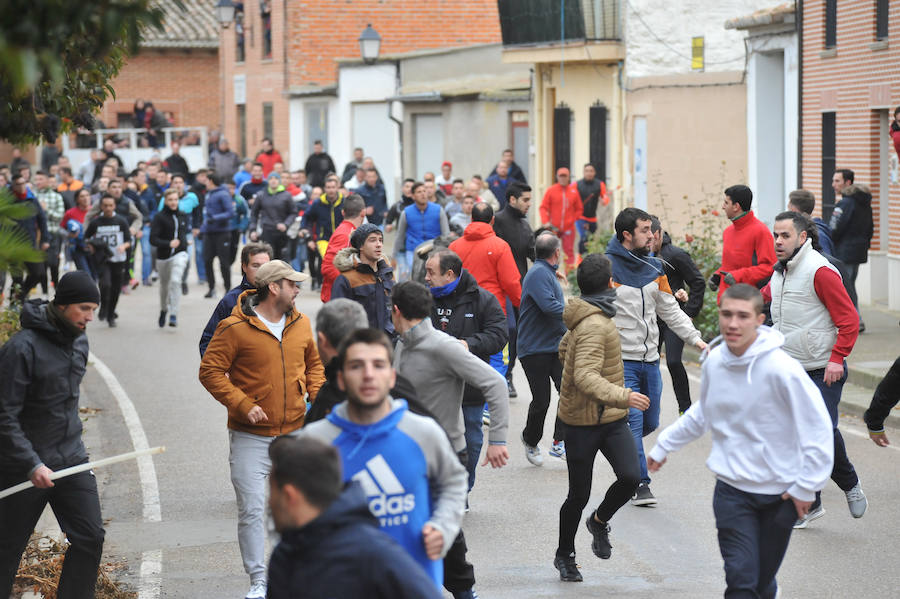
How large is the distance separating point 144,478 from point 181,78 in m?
45.7

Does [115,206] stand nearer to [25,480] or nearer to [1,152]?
[25,480]

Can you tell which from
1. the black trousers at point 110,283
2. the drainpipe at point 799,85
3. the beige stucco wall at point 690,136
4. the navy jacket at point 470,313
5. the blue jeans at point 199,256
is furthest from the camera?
the blue jeans at point 199,256

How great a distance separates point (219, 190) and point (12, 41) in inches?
732

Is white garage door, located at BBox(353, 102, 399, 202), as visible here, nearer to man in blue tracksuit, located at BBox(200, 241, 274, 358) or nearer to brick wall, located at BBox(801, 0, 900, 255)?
brick wall, located at BBox(801, 0, 900, 255)

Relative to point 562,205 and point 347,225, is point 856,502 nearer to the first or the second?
point 347,225

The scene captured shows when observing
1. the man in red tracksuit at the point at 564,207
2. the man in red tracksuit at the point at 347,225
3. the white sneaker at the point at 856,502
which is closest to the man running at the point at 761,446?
the white sneaker at the point at 856,502

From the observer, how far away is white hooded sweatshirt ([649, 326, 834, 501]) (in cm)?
575

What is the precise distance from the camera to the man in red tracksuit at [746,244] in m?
10.7

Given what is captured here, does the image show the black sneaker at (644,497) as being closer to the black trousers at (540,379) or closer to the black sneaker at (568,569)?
the black trousers at (540,379)

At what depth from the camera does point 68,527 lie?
6.48 meters

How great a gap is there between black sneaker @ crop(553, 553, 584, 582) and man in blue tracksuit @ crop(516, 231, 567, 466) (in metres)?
2.62

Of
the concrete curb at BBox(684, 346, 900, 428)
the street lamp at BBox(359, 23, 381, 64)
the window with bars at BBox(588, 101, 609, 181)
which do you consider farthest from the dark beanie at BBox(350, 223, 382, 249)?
the street lamp at BBox(359, 23, 381, 64)

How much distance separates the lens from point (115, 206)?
2038cm

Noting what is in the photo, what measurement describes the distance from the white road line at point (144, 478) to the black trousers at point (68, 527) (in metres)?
1.07
